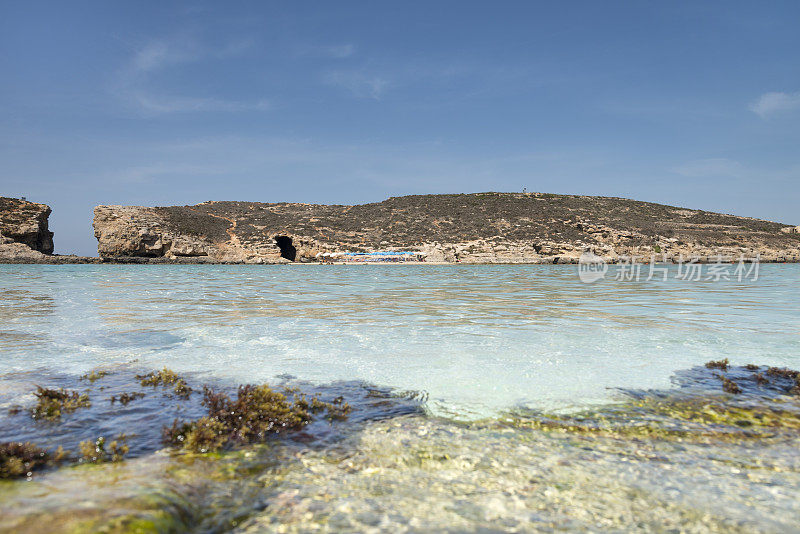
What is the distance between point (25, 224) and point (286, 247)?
3357cm

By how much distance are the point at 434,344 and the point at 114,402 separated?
16.9 ft

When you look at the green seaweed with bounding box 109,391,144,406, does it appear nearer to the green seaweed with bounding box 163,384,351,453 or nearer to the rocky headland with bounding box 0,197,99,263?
the green seaweed with bounding box 163,384,351,453

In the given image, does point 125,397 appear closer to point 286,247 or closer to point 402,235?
point 402,235

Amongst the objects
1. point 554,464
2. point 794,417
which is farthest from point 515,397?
point 794,417

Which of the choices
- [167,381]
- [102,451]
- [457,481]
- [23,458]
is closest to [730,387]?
[457,481]

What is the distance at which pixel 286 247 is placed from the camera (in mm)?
67438

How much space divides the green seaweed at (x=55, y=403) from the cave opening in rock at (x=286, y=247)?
59.7 metres

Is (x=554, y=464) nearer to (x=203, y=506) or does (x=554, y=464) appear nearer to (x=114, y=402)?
(x=203, y=506)

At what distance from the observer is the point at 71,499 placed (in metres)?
2.66

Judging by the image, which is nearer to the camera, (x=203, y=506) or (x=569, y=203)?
(x=203, y=506)

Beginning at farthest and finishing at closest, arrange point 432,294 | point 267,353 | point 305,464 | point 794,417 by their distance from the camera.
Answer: point 432,294 < point 267,353 < point 794,417 < point 305,464

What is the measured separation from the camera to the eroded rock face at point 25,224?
5612 centimetres

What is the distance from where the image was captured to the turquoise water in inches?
239

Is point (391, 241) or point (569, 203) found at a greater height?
point (569, 203)
